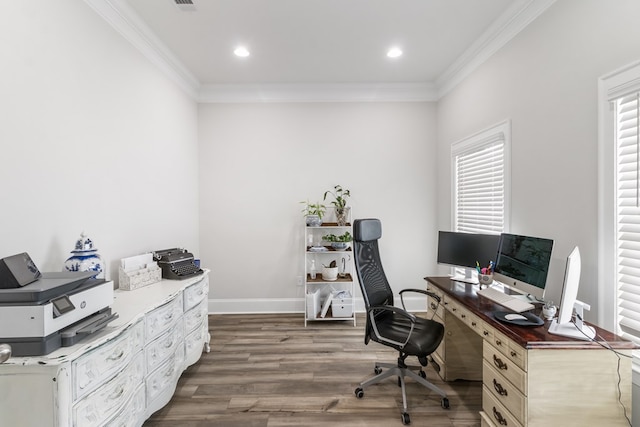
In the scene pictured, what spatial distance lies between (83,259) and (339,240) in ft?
8.96

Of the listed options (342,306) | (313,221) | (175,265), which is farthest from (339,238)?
(175,265)

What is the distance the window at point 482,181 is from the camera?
2672 mm

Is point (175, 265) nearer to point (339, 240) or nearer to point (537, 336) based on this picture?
point (339, 240)

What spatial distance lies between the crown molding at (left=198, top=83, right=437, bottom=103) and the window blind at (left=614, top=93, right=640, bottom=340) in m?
2.61

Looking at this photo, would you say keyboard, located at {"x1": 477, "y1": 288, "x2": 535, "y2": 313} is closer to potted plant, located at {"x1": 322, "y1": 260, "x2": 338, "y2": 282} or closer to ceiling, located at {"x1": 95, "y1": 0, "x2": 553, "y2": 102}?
potted plant, located at {"x1": 322, "y1": 260, "x2": 338, "y2": 282}

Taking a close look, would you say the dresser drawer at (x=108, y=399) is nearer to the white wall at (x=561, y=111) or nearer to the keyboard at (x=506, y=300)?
the keyboard at (x=506, y=300)

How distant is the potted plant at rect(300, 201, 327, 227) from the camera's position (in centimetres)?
388

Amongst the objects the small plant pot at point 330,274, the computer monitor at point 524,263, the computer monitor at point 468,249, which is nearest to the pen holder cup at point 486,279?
the computer monitor at point 524,263

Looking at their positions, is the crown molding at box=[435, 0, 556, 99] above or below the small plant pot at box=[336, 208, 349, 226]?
above

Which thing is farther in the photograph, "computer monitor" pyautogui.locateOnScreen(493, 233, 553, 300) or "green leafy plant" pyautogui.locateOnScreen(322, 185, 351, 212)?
"green leafy plant" pyautogui.locateOnScreen(322, 185, 351, 212)

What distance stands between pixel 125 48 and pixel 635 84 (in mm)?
3653

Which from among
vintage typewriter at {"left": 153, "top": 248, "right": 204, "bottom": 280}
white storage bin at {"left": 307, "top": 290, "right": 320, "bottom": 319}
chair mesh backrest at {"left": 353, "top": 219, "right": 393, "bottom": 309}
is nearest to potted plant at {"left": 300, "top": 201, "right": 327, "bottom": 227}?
white storage bin at {"left": 307, "top": 290, "right": 320, "bottom": 319}

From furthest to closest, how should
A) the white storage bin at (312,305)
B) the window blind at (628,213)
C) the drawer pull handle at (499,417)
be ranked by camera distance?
the white storage bin at (312,305) → the drawer pull handle at (499,417) → the window blind at (628,213)

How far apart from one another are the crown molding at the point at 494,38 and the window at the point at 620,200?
37.9 inches
